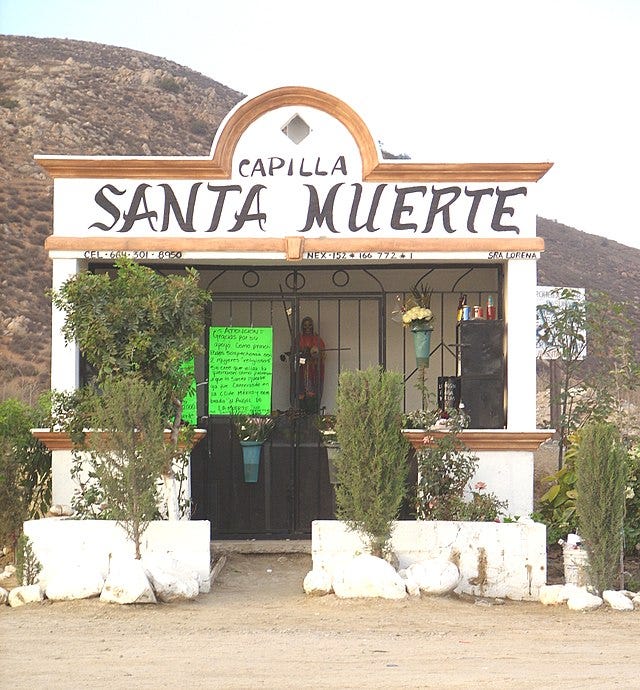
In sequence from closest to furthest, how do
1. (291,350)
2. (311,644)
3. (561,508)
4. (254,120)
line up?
(311,644) < (254,120) < (561,508) < (291,350)

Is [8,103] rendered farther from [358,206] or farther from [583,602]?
[583,602]

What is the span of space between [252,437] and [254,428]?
90 millimetres

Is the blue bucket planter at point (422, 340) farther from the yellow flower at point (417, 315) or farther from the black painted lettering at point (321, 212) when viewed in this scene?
the black painted lettering at point (321, 212)

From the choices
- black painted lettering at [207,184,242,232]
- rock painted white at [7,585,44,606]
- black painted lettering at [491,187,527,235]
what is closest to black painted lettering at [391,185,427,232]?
black painted lettering at [491,187,527,235]

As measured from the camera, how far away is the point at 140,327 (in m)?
9.00

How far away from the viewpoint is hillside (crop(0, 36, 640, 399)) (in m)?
29.7

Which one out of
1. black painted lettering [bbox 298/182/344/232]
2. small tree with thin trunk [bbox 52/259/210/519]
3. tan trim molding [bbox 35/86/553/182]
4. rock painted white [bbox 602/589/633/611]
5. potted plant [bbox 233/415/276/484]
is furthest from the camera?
potted plant [bbox 233/415/276/484]

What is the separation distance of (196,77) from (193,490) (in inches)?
1487

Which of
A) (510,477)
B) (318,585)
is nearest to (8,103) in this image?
(510,477)

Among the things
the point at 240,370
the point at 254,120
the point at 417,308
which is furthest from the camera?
the point at 240,370

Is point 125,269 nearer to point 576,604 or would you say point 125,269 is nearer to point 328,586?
point 328,586

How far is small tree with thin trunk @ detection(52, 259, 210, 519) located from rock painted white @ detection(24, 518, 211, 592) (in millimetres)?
340

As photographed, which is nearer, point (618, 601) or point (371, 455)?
point (618, 601)

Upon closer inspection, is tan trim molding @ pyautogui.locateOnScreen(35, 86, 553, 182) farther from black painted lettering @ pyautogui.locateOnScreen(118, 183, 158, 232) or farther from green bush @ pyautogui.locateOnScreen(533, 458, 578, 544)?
green bush @ pyautogui.locateOnScreen(533, 458, 578, 544)
